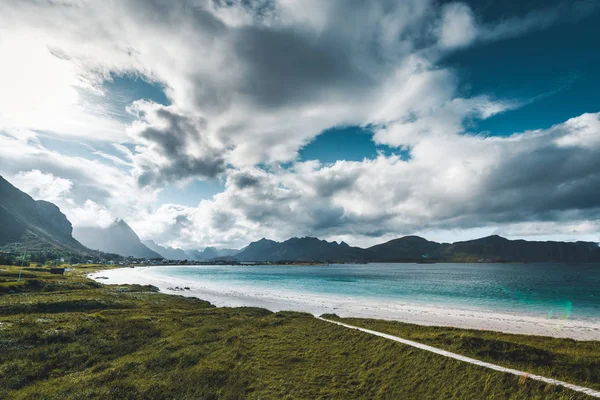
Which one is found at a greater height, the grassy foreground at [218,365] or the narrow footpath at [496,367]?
the narrow footpath at [496,367]

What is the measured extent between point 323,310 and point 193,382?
4643cm

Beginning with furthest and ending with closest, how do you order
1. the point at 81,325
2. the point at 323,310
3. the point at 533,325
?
the point at 323,310 < the point at 533,325 < the point at 81,325

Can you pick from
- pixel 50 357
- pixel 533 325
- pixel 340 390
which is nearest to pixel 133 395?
pixel 50 357

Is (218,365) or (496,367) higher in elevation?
(496,367)

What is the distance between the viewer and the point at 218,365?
2503 centimetres

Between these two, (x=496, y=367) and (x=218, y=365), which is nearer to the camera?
(x=496, y=367)

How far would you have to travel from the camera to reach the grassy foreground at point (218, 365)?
63.9 ft

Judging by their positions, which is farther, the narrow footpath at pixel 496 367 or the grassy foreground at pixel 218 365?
the grassy foreground at pixel 218 365

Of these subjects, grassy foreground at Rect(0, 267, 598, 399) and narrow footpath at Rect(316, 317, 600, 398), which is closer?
narrow footpath at Rect(316, 317, 600, 398)

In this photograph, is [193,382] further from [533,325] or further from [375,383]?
[533,325]

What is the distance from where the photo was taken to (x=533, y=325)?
4838cm

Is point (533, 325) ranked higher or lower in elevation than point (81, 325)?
lower

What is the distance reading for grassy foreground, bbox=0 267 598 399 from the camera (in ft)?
63.9

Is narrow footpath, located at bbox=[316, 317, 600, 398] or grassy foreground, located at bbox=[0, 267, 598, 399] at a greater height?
narrow footpath, located at bbox=[316, 317, 600, 398]
